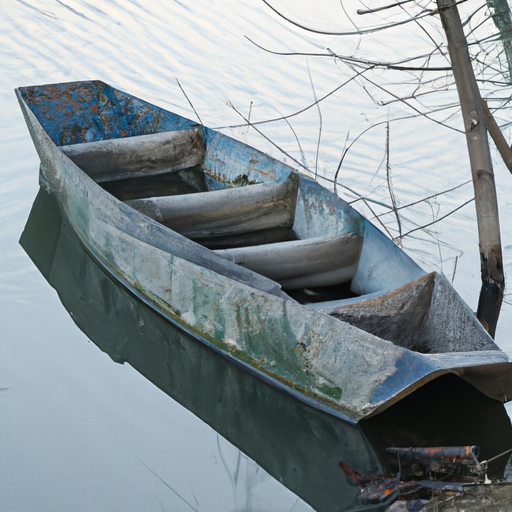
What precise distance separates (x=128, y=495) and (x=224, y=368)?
88cm

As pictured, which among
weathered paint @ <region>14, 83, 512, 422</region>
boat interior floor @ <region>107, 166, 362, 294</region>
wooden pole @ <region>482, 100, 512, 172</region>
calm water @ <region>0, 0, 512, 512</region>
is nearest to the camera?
weathered paint @ <region>14, 83, 512, 422</region>

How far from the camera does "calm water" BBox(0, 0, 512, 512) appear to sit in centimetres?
299

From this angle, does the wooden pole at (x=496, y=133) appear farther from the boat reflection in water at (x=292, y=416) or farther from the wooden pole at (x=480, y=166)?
the boat reflection in water at (x=292, y=416)

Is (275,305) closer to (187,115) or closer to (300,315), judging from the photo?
(300,315)

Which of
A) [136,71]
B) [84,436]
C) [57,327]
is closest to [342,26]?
[136,71]

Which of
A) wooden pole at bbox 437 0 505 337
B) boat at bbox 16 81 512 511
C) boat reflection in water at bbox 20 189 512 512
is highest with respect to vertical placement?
wooden pole at bbox 437 0 505 337

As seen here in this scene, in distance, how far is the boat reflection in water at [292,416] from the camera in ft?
10.0

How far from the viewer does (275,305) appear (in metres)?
3.10

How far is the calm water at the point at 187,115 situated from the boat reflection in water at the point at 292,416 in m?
0.08

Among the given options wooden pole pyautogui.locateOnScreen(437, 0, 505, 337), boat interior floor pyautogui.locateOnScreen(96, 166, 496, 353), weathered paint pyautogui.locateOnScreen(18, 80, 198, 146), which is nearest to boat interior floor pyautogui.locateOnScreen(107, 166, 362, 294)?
boat interior floor pyautogui.locateOnScreen(96, 166, 496, 353)

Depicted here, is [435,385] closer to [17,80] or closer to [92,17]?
[17,80]

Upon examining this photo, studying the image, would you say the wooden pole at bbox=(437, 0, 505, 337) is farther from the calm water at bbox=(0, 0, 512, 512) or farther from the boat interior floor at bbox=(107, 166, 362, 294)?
the boat interior floor at bbox=(107, 166, 362, 294)

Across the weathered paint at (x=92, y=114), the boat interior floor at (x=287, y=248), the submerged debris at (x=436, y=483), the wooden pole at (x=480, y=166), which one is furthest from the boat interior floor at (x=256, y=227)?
the submerged debris at (x=436, y=483)

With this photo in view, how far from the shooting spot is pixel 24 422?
3.28 meters
